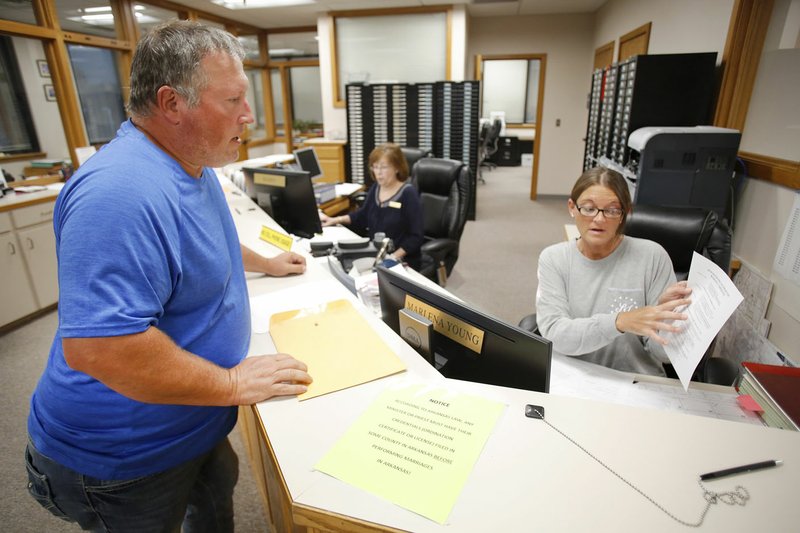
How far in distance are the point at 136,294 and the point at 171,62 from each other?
0.43 meters

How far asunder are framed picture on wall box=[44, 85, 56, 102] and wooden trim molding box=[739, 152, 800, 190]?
543cm

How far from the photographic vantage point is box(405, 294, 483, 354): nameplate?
1008 millimetres

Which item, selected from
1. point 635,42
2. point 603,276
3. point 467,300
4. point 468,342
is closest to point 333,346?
Result: point 468,342

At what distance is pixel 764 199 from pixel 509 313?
1.71 metres

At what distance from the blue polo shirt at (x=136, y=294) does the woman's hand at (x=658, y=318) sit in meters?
1.03

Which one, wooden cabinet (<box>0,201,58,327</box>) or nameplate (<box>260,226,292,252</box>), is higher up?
nameplate (<box>260,226,292,252</box>)

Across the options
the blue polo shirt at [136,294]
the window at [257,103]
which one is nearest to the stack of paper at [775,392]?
the blue polo shirt at [136,294]

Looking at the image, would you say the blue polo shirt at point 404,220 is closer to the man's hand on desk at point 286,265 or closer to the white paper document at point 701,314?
the man's hand on desk at point 286,265

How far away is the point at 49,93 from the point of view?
413 centimetres

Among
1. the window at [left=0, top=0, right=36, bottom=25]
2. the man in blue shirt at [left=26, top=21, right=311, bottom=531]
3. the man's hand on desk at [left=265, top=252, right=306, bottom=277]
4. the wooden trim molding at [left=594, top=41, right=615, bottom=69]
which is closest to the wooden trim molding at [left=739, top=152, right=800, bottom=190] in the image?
the man's hand on desk at [left=265, top=252, right=306, bottom=277]

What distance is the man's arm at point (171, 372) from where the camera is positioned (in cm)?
71

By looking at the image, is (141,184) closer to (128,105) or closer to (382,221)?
(128,105)

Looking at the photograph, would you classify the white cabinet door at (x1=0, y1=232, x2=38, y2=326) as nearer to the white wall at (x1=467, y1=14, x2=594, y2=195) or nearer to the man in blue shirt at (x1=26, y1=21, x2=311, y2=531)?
the man in blue shirt at (x1=26, y1=21, x2=311, y2=531)

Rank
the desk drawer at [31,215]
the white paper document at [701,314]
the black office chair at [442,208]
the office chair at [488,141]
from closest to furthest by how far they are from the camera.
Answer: the white paper document at [701,314], the black office chair at [442,208], the desk drawer at [31,215], the office chair at [488,141]
